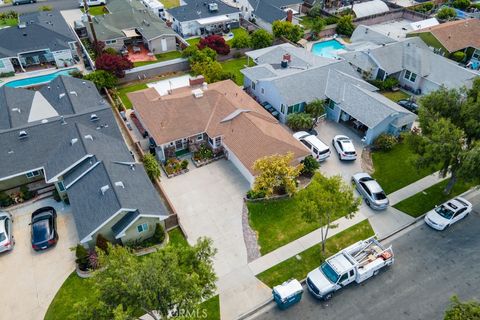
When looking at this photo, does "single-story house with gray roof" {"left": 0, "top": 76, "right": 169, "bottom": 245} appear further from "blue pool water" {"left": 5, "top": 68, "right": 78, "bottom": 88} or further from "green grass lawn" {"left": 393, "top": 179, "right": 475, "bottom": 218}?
"green grass lawn" {"left": 393, "top": 179, "right": 475, "bottom": 218}

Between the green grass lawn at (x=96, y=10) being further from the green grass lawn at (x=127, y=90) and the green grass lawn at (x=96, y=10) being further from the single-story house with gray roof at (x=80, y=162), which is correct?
the single-story house with gray roof at (x=80, y=162)

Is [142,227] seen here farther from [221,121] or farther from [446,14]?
[446,14]

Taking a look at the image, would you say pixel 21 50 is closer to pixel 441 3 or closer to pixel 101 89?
pixel 101 89

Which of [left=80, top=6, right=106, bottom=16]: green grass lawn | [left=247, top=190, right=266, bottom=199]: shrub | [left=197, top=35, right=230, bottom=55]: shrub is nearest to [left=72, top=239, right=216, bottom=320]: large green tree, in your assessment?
[left=247, top=190, right=266, bottom=199]: shrub

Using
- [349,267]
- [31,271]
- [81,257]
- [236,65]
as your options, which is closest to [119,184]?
[81,257]

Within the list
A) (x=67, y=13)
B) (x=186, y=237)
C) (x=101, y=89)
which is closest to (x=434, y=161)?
(x=186, y=237)

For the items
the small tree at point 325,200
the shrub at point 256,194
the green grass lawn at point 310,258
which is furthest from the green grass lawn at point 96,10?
the green grass lawn at point 310,258
